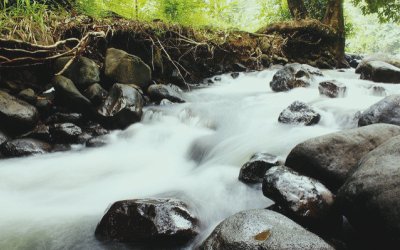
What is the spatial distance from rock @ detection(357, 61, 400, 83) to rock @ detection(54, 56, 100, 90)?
6070mm

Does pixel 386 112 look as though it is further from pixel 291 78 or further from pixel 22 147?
pixel 22 147

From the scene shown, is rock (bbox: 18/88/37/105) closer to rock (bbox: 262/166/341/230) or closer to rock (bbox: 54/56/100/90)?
rock (bbox: 54/56/100/90)

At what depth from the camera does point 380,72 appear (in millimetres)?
7098

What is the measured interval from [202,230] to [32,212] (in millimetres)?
1715

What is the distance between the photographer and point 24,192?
3551mm

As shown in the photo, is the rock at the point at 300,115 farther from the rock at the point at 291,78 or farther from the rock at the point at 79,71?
the rock at the point at 79,71

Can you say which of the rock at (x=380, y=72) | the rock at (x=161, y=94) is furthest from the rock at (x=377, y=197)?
the rock at (x=380, y=72)

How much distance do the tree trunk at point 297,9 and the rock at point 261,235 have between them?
9.85 metres

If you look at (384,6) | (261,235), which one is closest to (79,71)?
(261,235)

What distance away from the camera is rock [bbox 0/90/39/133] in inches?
168

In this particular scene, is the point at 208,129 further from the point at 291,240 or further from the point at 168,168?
the point at 291,240

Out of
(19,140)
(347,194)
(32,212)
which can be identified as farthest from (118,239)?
(19,140)

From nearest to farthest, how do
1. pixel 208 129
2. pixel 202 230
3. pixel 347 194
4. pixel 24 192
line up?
pixel 347 194 < pixel 202 230 < pixel 24 192 < pixel 208 129

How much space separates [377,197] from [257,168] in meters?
1.29
